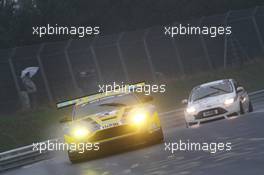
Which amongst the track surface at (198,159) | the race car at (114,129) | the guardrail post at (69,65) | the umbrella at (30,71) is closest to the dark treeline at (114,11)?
the guardrail post at (69,65)

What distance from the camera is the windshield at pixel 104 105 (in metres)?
19.2

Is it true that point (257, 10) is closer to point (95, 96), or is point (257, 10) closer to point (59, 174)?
point (95, 96)

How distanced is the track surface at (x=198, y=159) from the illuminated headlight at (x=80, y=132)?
0.71m

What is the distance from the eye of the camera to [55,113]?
34.1m

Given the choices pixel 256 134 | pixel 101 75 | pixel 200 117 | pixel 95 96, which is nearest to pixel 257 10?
pixel 101 75

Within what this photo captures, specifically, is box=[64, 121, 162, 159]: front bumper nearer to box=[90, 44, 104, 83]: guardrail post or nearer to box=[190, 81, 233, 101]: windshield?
box=[190, 81, 233, 101]: windshield

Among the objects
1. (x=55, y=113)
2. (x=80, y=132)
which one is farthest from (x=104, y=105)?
(x=55, y=113)

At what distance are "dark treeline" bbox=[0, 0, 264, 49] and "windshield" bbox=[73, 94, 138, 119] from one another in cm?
3403

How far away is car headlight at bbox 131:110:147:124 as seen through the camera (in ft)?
60.1

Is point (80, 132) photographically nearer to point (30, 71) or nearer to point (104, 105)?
point (104, 105)

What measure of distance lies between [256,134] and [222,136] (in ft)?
3.36

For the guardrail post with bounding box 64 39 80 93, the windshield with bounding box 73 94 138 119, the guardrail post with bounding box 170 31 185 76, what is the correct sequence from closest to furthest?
the windshield with bounding box 73 94 138 119
the guardrail post with bounding box 64 39 80 93
the guardrail post with bounding box 170 31 185 76

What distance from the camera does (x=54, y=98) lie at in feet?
115

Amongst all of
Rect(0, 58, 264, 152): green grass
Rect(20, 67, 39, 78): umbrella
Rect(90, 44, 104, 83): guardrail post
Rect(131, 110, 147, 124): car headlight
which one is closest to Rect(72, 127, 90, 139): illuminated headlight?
Rect(131, 110, 147, 124): car headlight
